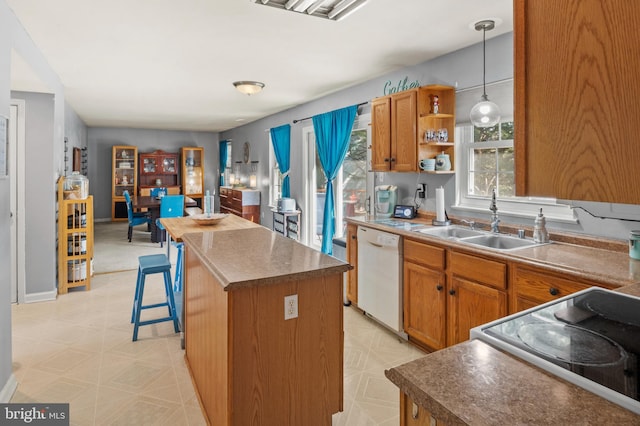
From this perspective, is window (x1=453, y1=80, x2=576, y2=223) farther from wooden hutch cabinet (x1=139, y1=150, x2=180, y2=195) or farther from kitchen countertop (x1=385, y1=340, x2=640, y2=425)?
wooden hutch cabinet (x1=139, y1=150, x2=180, y2=195)

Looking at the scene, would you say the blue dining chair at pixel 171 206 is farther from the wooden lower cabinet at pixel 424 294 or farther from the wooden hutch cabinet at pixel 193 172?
the wooden lower cabinet at pixel 424 294

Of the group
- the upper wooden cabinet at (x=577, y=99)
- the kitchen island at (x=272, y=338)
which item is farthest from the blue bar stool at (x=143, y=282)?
the upper wooden cabinet at (x=577, y=99)

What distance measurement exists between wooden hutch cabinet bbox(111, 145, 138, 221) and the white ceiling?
500 centimetres

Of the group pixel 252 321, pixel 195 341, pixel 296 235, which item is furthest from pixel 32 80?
pixel 296 235

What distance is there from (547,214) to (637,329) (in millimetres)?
1917

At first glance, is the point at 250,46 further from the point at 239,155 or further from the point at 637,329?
the point at 239,155

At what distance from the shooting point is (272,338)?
1830 millimetres

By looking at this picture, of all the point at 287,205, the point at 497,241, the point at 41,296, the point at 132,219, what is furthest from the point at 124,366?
Answer: the point at 132,219

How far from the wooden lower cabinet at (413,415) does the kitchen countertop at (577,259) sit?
4.62 ft

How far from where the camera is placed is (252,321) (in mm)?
1771

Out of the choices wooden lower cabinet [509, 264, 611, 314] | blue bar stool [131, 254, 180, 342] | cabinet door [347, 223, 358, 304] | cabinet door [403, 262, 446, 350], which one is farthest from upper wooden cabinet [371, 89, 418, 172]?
blue bar stool [131, 254, 180, 342]

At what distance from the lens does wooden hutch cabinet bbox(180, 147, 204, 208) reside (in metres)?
10.5

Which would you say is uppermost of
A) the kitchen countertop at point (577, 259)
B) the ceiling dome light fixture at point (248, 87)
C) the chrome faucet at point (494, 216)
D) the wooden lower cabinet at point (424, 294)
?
the ceiling dome light fixture at point (248, 87)

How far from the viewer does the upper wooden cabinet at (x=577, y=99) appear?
0.60m
